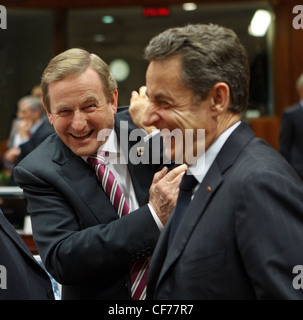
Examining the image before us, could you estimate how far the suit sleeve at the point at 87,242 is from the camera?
1.54 meters

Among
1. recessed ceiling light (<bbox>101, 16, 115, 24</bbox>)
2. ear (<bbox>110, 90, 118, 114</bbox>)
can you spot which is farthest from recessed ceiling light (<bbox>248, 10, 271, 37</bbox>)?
ear (<bbox>110, 90, 118, 114</bbox>)

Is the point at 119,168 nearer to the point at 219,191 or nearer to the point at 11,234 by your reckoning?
the point at 11,234

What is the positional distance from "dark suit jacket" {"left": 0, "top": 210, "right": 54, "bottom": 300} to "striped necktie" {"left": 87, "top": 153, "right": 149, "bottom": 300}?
30cm

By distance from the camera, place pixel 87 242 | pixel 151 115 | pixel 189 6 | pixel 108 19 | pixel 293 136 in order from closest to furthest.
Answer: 1. pixel 151 115
2. pixel 87 242
3. pixel 293 136
4. pixel 189 6
5. pixel 108 19

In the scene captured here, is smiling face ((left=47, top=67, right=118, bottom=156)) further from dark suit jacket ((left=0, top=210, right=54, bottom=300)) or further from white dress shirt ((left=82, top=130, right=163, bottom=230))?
dark suit jacket ((left=0, top=210, right=54, bottom=300))

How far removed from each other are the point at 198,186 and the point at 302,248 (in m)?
0.31

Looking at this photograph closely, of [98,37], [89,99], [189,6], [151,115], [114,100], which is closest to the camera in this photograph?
[151,115]

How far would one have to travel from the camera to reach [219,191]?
4.00 ft

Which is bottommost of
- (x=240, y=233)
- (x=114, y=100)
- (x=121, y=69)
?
(x=240, y=233)

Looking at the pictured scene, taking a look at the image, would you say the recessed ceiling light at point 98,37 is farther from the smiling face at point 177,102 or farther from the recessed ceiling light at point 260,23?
the smiling face at point 177,102

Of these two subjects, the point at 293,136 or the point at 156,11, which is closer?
the point at 293,136

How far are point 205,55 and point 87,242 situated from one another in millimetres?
634

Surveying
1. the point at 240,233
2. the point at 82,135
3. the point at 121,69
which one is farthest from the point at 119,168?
the point at 121,69
